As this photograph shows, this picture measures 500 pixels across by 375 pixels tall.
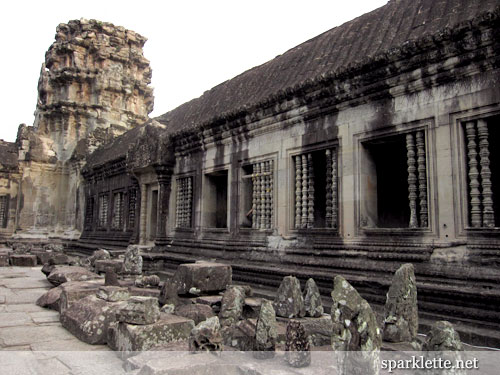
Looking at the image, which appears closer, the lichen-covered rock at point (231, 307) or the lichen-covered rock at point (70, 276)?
the lichen-covered rock at point (231, 307)

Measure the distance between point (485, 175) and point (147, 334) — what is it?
4041 millimetres

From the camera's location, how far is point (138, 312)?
165 inches

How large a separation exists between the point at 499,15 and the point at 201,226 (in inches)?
275

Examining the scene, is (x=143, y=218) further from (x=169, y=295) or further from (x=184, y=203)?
(x=169, y=295)

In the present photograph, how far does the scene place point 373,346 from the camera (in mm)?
2717

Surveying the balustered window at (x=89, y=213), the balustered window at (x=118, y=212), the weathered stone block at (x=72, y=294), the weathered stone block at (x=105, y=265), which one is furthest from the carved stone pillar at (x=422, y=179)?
the balustered window at (x=89, y=213)

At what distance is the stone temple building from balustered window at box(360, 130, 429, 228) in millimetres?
21

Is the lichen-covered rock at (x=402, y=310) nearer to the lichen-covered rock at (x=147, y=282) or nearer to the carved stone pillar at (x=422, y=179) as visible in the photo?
the carved stone pillar at (x=422, y=179)

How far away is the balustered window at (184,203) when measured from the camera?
10.2m

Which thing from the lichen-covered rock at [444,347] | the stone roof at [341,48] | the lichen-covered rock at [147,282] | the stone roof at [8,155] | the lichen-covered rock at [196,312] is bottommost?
the lichen-covered rock at [196,312]

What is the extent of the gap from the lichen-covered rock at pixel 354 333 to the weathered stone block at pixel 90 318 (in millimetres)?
2676

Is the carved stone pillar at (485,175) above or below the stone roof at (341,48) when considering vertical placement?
below

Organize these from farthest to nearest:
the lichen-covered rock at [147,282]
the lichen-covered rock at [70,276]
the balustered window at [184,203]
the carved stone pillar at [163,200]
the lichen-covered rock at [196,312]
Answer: the carved stone pillar at [163,200] → the balustered window at [184,203] → the lichen-covered rock at [70,276] → the lichen-covered rock at [147,282] → the lichen-covered rock at [196,312]

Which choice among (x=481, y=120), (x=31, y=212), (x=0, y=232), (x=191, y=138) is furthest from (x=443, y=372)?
(x=0, y=232)
